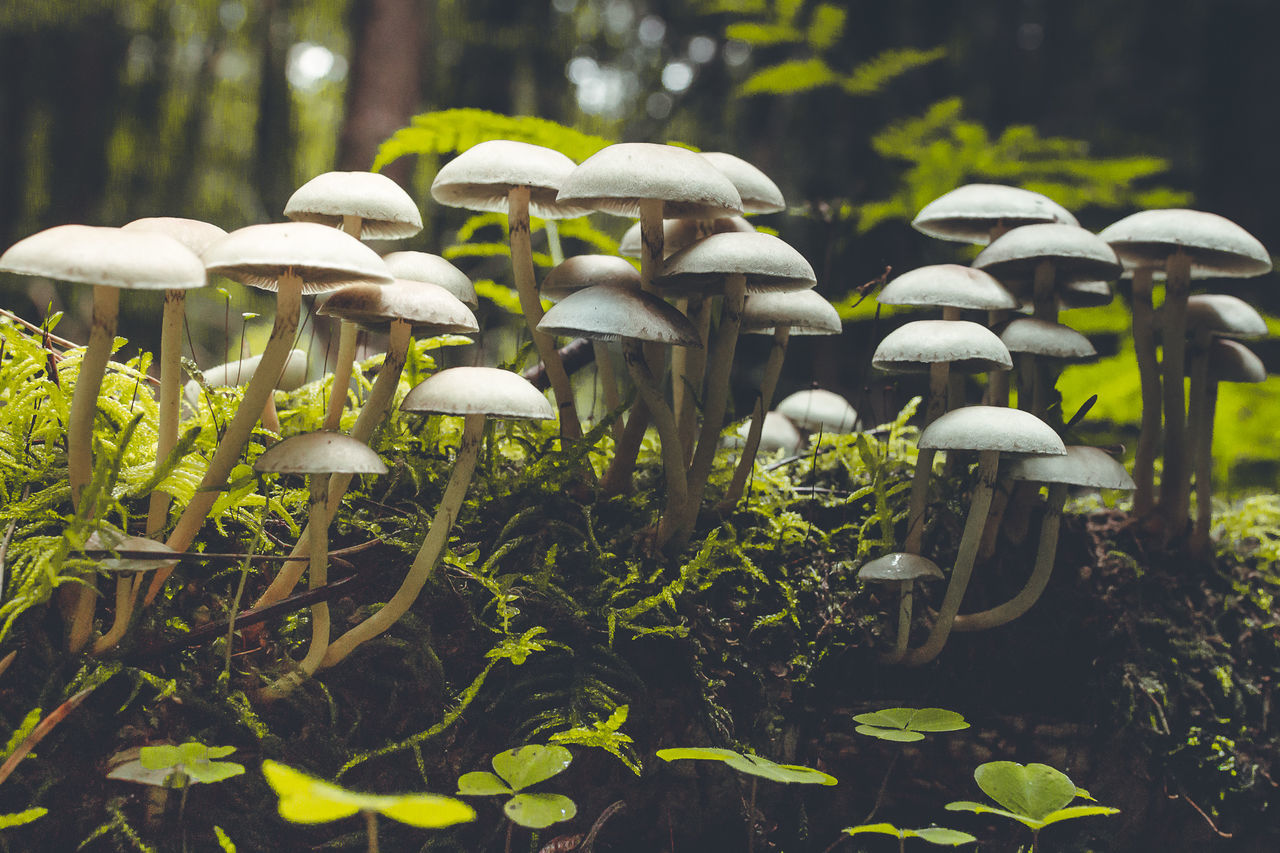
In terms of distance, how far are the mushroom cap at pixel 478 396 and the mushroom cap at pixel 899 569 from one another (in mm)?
778

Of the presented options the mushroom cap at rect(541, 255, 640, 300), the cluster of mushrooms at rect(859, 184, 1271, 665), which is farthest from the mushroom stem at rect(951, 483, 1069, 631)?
the mushroom cap at rect(541, 255, 640, 300)

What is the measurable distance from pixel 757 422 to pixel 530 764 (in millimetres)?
940

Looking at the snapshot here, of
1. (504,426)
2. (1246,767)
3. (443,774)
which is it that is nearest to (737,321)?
(504,426)

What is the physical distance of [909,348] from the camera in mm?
1561

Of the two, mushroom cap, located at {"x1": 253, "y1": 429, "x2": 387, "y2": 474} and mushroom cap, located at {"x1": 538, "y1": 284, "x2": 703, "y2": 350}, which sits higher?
mushroom cap, located at {"x1": 538, "y1": 284, "x2": 703, "y2": 350}

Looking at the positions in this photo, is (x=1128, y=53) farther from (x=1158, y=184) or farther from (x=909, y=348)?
→ (x=909, y=348)

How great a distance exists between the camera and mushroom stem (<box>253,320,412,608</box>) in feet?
4.39

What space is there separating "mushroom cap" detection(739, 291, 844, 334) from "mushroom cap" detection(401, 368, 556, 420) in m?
0.65

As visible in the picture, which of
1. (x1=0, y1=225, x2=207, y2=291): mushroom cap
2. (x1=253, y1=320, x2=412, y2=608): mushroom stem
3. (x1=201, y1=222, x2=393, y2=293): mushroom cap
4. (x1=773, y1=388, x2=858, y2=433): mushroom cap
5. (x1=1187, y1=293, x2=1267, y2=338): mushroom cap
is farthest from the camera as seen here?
(x1=773, y1=388, x2=858, y2=433): mushroom cap

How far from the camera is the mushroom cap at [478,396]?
1.21 metres

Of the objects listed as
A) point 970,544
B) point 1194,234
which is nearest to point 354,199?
point 970,544

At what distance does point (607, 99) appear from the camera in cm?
539

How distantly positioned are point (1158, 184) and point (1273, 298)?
0.91 metres

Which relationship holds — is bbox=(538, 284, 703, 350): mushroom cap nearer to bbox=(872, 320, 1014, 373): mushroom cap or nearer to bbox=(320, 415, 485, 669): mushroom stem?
bbox=(320, 415, 485, 669): mushroom stem
